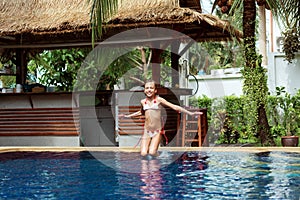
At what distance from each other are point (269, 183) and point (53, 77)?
401 inches

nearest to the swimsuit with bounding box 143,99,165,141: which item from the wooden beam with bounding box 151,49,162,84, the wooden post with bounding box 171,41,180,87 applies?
the wooden beam with bounding box 151,49,162,84

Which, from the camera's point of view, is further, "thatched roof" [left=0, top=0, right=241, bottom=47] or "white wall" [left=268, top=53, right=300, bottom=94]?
"white wall" [left=268, top=53, right=300, bottom=94]

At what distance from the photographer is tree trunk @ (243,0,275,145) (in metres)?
8.59

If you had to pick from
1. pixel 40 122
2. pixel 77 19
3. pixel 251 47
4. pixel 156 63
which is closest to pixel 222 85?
pixel 156 63

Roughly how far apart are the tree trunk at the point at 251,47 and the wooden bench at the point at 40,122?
3.50m

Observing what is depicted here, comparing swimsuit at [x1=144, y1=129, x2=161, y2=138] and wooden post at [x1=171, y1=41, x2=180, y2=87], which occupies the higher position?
wooden post at [x1=171, y1=41, x2=180, y2=87]

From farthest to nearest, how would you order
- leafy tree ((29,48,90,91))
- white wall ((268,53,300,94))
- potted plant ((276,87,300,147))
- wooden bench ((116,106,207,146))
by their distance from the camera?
leafy tree ((29,48,90,91)), white wall ((268,53,300,94)), potted plant ((276,87,300,147)), wooden bench ((116,106,207,146))

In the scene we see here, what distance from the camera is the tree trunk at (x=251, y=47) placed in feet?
28.2

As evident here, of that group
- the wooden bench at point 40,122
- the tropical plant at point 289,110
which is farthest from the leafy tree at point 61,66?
the tropical plant at point 289,110

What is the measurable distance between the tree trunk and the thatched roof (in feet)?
1.71

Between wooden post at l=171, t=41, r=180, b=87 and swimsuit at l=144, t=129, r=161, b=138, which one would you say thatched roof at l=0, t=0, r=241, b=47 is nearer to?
wooden post at l=171, t=41, r=180, b=87

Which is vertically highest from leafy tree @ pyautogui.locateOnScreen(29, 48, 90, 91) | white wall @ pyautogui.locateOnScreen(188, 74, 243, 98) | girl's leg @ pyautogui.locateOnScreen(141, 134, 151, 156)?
leafy tree @ pyautogui.locateOnScreen(29, 48, 90, 91)

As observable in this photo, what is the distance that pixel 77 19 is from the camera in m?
9.06

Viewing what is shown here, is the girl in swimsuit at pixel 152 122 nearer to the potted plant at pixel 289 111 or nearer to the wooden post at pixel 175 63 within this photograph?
the wooden post at pixel 175 63
